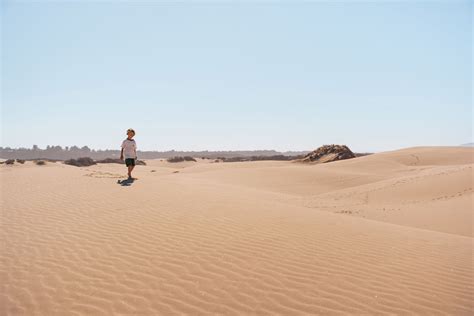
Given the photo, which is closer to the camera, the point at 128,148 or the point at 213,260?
the point at 213,260

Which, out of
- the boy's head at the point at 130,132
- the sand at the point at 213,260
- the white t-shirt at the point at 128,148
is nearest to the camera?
the sand at the point at 213,260

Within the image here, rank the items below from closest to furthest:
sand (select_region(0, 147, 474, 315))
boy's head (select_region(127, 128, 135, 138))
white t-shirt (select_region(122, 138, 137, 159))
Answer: sand (select_region(0, 147, 474, 315)) → boy's head (select_region(127, 128, 135, 138)) → white t-shirt (select_region(122, 138, 137, 159))

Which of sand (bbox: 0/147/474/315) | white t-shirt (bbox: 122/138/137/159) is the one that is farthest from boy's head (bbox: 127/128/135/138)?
sand (bbox: 0/147/474/315)

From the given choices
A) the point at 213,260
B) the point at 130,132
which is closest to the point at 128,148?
the point at 130,132

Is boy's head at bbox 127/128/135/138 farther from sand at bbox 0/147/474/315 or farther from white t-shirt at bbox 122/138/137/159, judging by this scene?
sand at bbox 0/147/474/315

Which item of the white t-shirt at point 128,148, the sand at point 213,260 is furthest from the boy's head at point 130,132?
the sand at point 213,260

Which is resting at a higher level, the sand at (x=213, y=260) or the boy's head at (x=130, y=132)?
the boy's head at (x=130, y=132)

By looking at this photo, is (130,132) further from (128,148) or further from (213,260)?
(213,260)

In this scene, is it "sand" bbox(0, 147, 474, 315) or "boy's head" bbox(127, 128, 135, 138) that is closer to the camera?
"sand" bbox(0, 147, 474, 315)

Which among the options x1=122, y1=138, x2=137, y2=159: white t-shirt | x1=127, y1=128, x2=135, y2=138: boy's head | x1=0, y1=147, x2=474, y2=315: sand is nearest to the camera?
x1=0, y1=147, x2=474, y2=315: sand

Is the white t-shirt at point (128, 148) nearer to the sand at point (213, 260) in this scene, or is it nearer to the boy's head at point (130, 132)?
the boy's head at point (130, 132)

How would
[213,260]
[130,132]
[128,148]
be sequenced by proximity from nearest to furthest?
[213,260] < [130,132] < [128,148]

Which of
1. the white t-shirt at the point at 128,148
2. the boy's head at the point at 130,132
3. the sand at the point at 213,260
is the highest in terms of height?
the boy's head at the point at 130,132

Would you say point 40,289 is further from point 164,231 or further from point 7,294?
point 164,231
